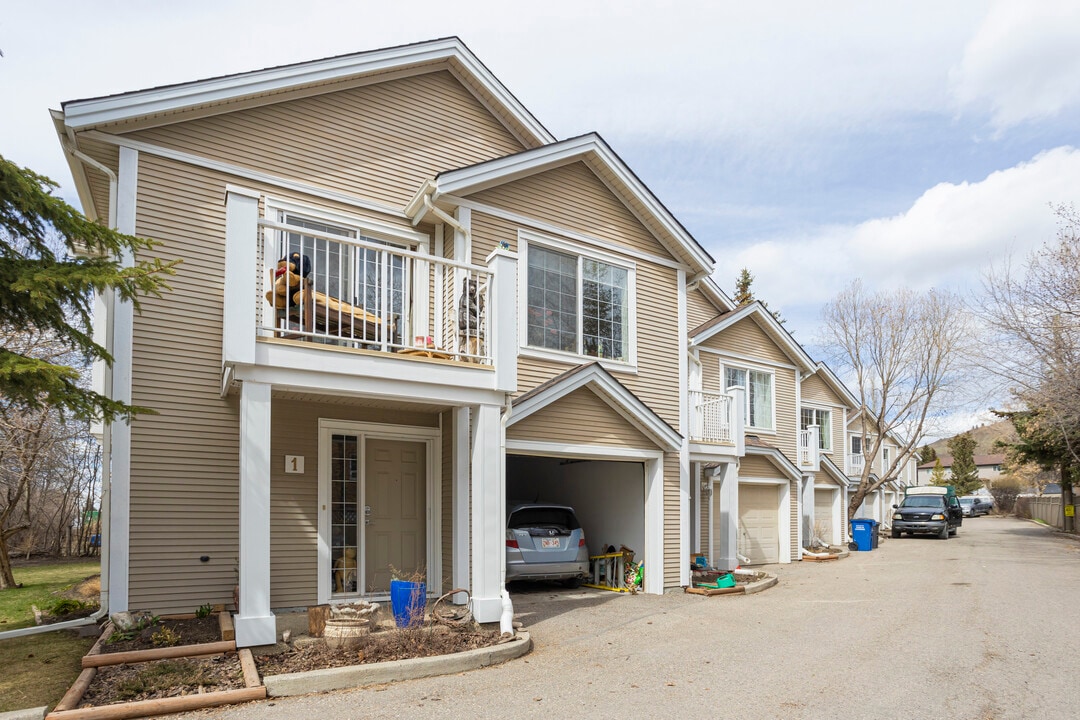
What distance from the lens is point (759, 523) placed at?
20.2m

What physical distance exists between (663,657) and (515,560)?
4421 mm

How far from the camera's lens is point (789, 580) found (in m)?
16.0

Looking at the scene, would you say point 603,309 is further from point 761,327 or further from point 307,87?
point 761,327

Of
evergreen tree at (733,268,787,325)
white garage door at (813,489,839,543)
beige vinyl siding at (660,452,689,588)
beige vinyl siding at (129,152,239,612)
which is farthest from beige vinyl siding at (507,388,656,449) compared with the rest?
evergreen tree at (733,268,787,325)

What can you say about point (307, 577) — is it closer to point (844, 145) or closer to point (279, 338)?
point (279, 338)

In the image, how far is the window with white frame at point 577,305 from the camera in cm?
1227

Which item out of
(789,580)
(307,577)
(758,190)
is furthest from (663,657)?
(758,190)

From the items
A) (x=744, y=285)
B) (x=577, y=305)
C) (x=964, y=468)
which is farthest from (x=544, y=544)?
(x=964, y=468)

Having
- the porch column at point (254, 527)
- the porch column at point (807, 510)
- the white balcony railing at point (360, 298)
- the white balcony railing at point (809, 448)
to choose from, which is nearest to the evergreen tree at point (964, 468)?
the porch column at point (807, 510)

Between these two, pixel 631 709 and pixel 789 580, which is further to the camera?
pixel 789 580

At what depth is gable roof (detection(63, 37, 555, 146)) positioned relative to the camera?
9211 mm

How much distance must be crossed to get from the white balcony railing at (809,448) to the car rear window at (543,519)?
1179 centimetres

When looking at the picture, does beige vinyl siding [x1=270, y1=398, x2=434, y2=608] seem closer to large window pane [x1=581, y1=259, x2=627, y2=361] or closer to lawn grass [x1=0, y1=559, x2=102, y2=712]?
lawn grass [x1=0, y1=559, x2=102, y2=712]

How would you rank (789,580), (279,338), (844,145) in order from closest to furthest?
(279,338) → (789,580) → (844,145)
